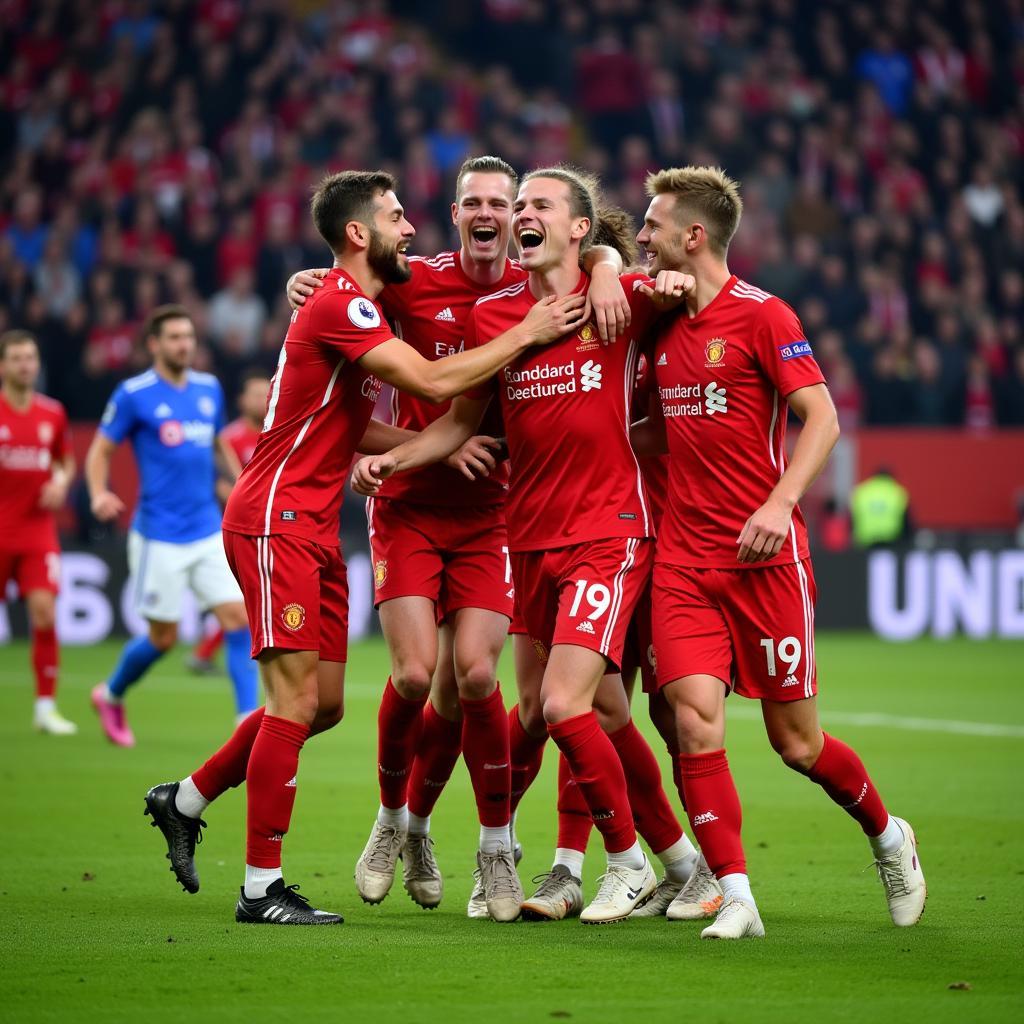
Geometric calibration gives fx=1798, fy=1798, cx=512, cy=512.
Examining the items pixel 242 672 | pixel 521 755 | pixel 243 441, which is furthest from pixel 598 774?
pixel 243 441

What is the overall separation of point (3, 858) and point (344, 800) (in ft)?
7.01

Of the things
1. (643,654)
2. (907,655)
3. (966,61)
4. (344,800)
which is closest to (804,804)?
(344,800)

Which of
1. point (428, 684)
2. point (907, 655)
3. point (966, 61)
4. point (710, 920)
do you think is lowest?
point (907, 655)

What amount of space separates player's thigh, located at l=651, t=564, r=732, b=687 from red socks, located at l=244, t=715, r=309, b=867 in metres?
1.28

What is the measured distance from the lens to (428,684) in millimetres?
6371

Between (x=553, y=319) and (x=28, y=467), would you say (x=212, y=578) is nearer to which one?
(x=28, y=467)

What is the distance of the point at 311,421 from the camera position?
623 centimetres

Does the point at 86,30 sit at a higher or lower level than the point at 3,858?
higher

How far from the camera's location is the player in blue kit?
11164mm

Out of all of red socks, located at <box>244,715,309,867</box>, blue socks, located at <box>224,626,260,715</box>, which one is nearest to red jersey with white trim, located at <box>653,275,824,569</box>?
red socks, located at <box>244,715,309,867</box>

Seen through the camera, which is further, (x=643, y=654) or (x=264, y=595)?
(x=643, y=654)

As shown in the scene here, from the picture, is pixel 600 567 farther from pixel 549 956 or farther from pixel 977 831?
pixel 977 831

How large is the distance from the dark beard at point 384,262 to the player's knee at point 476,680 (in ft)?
4.60

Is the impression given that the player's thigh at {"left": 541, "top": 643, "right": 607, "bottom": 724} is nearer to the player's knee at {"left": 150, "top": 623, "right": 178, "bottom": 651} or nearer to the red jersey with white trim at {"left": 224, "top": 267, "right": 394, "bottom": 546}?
the red jersey with white trim at {"left": 224, "top": 267, "right": 394, "bottom": 546}
